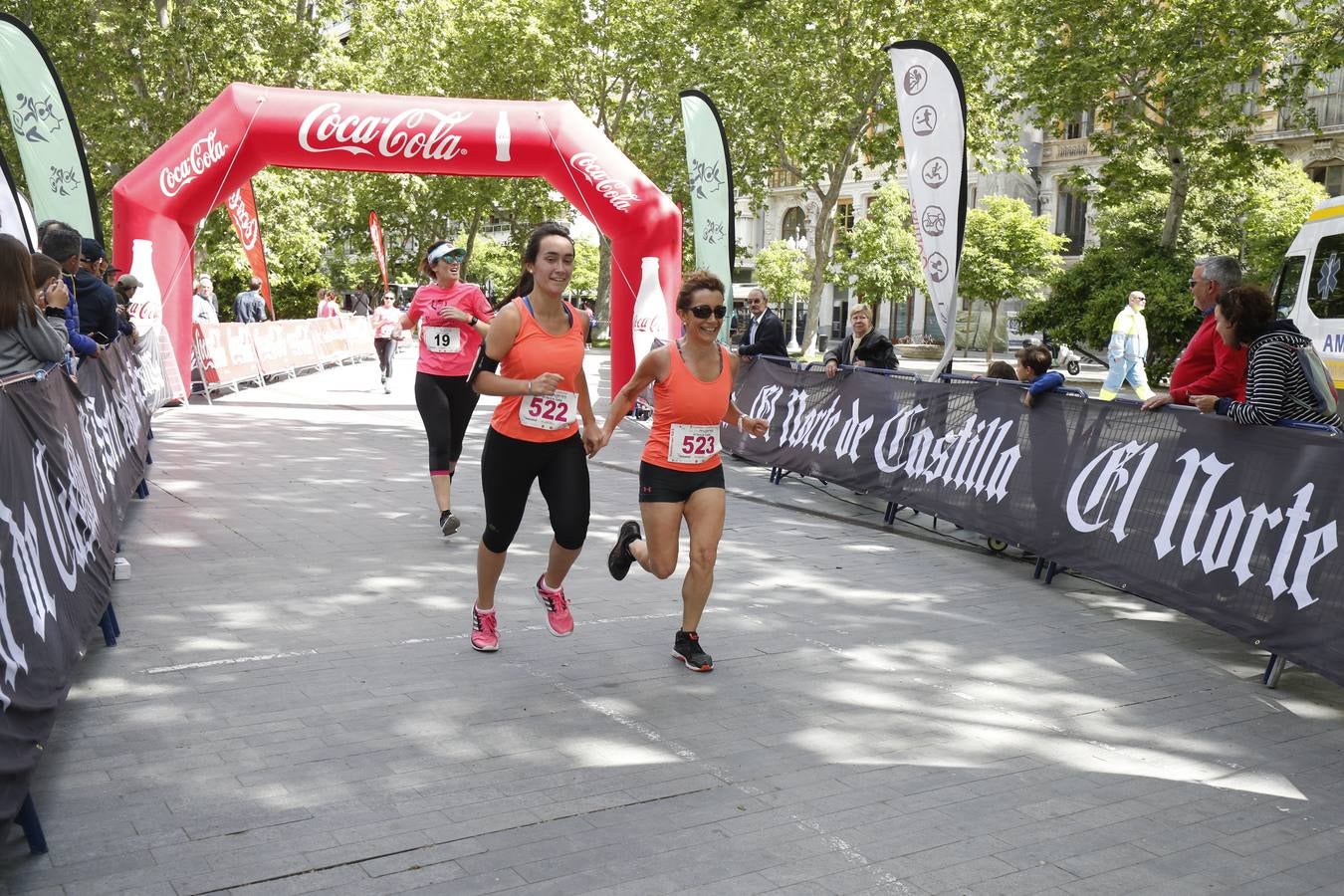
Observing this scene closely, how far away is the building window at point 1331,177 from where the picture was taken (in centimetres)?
4162

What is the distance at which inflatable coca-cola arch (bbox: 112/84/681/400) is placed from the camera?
48.5 ft

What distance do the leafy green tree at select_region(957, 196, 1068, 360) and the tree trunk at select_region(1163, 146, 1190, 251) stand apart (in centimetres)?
1432

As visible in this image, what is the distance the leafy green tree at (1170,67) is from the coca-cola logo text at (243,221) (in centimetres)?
1617

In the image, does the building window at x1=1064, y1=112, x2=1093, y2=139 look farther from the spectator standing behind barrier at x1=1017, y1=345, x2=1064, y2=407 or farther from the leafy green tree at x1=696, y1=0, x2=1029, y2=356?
the spectator standing behind barrier at x1=1017, y1=345, x2=1064, y2=407

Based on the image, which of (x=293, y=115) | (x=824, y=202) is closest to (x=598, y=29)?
(x=824, y=202)

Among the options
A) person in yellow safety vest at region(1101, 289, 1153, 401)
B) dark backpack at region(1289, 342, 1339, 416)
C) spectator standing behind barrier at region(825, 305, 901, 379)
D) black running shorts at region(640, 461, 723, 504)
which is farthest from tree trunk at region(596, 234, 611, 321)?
black running shorts at region(640, 461, 723, 504)

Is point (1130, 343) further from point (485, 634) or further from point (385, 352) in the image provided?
point (485, 634)

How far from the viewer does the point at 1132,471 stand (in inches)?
277

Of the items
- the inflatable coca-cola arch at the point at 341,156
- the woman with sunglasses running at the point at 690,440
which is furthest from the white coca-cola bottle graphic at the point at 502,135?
the woman with sunglasses running at the point at 690,440

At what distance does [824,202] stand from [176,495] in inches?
1075

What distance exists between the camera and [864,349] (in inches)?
450

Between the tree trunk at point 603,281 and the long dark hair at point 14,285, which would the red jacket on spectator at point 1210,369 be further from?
the tree trunk at point 603,281

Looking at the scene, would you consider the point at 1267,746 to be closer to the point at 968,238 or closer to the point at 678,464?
the point at 678,464

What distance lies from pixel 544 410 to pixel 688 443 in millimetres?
674
